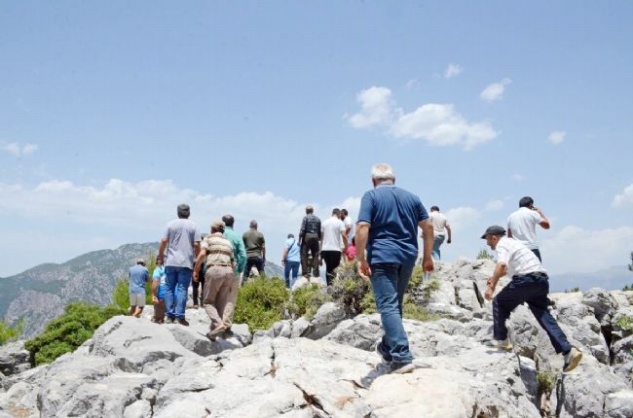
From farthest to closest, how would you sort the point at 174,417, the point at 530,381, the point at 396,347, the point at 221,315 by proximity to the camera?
the point at 221,315 < the point at 530,381 < the point at 396,347 < the point at 174,417

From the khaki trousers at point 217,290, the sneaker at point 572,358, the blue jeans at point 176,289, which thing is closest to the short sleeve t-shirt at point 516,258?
the sneaker at point 572,358

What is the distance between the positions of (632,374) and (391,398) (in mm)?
8137

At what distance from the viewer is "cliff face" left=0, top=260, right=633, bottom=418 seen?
17.7 feet

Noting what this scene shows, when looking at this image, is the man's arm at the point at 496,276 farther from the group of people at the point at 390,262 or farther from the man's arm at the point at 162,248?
the man's arm at the point at 162,248

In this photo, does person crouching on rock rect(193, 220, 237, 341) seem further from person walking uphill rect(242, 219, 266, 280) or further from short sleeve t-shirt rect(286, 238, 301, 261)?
short sleeve t-shirt rect(286, 238, 301, 261)

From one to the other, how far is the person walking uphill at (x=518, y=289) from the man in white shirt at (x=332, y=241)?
873cm

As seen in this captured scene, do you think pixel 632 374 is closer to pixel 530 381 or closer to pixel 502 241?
pixel 530 381

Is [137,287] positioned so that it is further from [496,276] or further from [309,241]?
[496,276]

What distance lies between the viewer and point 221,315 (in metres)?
10.6

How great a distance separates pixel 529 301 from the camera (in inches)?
314

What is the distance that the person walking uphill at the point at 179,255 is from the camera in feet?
35.4

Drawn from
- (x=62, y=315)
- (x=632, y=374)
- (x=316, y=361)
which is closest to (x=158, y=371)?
(x=316, y=361)

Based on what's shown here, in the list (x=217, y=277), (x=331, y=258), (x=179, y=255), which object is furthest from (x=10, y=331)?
(x=217, y=277)

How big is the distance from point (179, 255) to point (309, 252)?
7.76 meters
